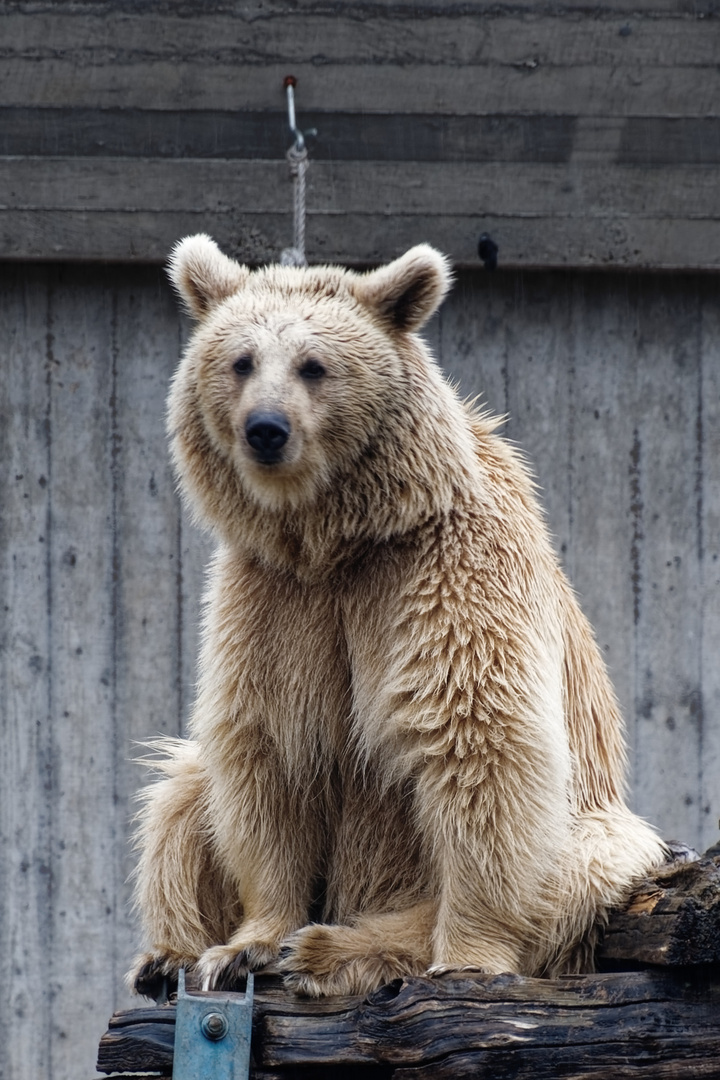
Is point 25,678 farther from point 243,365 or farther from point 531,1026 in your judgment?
point 531,1026

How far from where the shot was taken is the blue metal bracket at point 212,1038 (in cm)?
313

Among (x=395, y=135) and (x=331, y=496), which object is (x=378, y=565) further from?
(x=395, y=135)

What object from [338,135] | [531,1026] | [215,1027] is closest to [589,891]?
[531,1026]

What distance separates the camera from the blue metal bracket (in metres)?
3.13

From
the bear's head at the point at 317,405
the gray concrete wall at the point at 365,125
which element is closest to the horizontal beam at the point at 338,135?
the gray concrete wall at the point at 365,125

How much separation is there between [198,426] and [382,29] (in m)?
2.73

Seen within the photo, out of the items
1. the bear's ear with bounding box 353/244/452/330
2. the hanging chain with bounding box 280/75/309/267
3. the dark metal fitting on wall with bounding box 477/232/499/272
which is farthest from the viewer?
the dark metal fitting on wall with bounding box 477/232/499/272

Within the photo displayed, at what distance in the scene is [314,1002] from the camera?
3289 mm

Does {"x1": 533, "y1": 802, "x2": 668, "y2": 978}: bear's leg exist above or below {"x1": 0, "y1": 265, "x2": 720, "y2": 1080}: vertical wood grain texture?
below

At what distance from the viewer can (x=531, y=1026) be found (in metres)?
3.04

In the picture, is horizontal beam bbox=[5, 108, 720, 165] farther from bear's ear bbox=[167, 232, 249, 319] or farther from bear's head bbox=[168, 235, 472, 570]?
bear's head bbox=[168, 235, 472, 570]

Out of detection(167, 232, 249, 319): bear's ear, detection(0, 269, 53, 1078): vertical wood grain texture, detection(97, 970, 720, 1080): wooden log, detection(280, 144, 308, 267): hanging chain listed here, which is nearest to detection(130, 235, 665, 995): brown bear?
detection(167, 232, 249, 319): bear's ear

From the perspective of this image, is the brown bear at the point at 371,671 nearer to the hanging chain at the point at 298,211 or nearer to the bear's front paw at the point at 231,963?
the bear's front paw at the point at 231,963

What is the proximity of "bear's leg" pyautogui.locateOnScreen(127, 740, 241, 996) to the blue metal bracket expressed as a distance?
0.56 meters
